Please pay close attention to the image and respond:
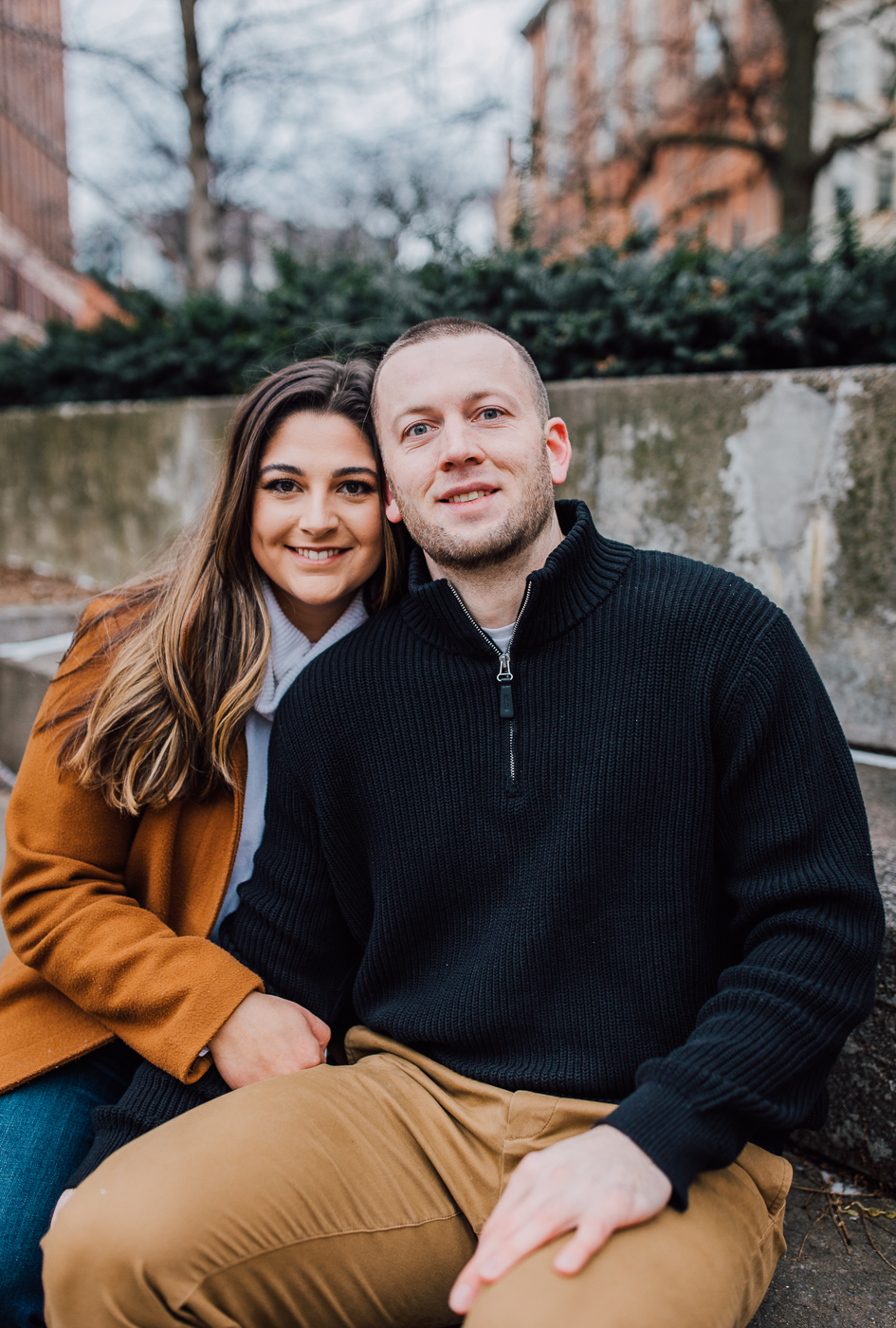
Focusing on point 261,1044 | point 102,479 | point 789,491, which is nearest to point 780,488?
point 789,491

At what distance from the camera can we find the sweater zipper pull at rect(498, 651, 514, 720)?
1.85 metres

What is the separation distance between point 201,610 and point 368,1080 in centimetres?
108

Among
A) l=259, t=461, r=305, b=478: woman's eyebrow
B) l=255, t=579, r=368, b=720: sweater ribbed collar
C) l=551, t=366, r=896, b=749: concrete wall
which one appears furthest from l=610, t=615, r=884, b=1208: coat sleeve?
l=551, t=366, r=896, b=749: concrete wall

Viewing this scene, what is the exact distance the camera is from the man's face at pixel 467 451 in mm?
1959

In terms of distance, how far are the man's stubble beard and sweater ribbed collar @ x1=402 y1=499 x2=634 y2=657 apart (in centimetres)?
6

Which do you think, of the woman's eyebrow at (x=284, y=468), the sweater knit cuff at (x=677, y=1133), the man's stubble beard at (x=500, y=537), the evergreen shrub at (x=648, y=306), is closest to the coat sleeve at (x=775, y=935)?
the sweater knit cuff at (x=677, y=1133)

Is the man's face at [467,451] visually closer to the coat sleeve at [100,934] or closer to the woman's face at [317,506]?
the woman's face at [317,506]

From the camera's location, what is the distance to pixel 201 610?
2.24 metres

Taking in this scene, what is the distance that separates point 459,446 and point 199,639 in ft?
2.45

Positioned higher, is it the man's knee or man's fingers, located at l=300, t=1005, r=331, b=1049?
man's fingers, located at l=300, t=1005, r=331, b=1049

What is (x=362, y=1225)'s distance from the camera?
160cm

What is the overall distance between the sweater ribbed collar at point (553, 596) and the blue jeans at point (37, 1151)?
113 centimetres

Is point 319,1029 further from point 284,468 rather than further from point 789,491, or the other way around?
point 789,491

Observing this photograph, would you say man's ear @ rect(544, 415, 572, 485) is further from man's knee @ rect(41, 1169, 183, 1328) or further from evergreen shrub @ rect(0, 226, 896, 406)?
man's knee @ rect(41, 1169, 183, 1328)
